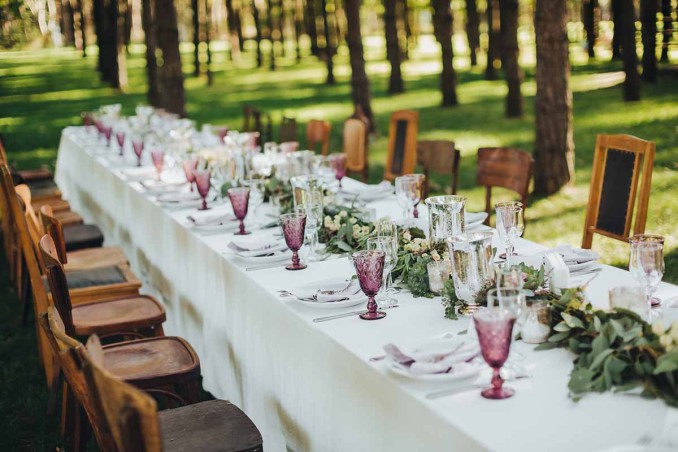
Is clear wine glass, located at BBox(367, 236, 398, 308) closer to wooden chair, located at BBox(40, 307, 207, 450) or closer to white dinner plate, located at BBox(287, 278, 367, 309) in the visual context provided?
white dinner plate, located at BBox(287, 278, 367, 309)

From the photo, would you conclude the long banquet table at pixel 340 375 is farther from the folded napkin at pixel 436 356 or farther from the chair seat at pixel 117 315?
the chair seat at pixel 117 315

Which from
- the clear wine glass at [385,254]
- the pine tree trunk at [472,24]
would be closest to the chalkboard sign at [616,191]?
the clear wine glass at [385,254]

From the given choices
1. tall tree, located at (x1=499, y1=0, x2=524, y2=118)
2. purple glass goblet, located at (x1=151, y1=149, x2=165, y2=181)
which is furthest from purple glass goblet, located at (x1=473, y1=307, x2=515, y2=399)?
tall tree, located at (x1=499, y1=0, x2=524, y2=118)

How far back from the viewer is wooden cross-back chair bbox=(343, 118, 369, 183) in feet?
22.3

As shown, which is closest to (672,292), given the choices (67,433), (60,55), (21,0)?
(67,433)

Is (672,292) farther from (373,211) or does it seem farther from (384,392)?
(373,211)

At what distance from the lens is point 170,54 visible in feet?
40.0

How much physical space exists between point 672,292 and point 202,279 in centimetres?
214

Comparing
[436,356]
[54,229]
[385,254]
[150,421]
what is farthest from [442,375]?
[54,229]

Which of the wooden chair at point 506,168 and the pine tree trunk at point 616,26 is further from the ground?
the pine tree trunk at point 616,26

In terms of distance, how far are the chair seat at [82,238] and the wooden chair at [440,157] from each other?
7.40 feet

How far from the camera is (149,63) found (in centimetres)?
1764

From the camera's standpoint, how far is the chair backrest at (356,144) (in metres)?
6.82

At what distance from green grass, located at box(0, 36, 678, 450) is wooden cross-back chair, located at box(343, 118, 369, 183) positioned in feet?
4.84
